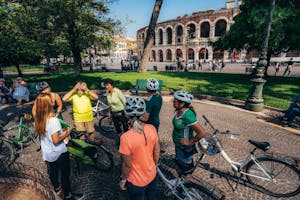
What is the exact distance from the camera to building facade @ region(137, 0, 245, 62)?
48438 millimetres

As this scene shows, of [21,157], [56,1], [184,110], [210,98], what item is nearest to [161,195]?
[184,110]

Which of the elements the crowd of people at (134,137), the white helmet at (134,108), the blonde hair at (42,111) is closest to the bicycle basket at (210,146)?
the crowd of people at (134,137)

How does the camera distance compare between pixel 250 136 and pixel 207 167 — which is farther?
pixel 250 136

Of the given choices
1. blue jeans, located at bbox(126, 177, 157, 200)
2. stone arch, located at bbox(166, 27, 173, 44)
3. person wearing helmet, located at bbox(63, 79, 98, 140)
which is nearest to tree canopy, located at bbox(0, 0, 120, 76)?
person wearing helmet, located at bbox(63, 79, 98, 140)

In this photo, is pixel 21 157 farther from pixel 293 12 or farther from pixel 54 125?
pixel 293 12

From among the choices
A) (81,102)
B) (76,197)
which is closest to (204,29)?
(81,102)

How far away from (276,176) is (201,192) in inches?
79.2

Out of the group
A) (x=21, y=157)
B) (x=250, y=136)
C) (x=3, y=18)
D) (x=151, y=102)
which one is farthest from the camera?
(x=3, y=18)

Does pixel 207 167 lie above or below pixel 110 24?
below

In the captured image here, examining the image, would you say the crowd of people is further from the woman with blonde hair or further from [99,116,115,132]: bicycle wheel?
[99,116,115,132]: bicycle wheel

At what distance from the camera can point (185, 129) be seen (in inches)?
127

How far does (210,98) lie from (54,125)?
990cm

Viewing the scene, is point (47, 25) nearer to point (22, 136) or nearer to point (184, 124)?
point (22, 136)

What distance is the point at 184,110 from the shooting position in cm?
317
